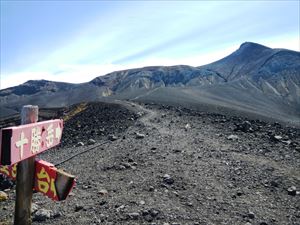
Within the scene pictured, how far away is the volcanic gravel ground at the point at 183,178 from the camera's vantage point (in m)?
7.30

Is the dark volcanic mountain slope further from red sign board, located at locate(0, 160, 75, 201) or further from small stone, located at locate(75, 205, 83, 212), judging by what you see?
red sign board, located at locate(0, 160, 75, 201)

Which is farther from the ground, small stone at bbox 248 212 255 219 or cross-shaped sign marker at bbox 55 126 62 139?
cross-shaped sign marker at bbox 55 126 62 139

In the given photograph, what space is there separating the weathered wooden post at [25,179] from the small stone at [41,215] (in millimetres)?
2960

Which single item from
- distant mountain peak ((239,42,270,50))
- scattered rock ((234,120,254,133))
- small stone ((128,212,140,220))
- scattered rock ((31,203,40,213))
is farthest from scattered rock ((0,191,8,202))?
distant mountain peak ((239,42,270,50))

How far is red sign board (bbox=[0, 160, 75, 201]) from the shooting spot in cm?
398

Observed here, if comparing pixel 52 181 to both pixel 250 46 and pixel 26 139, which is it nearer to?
pixel 26 139

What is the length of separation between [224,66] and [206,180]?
339ft

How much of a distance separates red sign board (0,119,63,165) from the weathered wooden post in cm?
17

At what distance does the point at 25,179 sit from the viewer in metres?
4.14

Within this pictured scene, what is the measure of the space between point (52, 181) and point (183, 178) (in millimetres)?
5466

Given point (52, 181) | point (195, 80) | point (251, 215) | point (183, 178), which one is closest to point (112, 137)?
point (183, 178)

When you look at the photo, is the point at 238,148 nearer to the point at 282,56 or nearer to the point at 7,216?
the point at 7,216

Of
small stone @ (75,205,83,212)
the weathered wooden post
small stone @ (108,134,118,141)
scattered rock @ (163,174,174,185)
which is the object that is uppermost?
the weathered wooden post

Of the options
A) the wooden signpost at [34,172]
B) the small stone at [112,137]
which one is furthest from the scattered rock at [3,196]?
the small stone at [112,137]
